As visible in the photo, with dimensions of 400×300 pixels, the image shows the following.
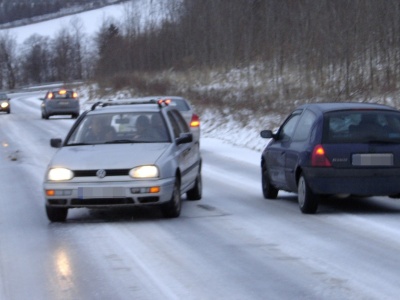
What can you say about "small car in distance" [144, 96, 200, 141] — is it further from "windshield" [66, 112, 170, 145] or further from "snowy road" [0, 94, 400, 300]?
"windshield" [66, 112, 170, 145]

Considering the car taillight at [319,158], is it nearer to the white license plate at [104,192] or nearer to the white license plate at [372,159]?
the white license plate at [372,159]

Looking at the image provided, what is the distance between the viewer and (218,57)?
5538 cm

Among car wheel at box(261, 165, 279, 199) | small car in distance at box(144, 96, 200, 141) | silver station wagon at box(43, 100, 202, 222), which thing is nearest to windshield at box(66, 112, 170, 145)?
silver station wagon at box(43, 100, 202, 222)

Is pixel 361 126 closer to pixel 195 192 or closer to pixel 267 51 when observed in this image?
pixel 195 192

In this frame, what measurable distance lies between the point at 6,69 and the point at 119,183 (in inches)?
5761

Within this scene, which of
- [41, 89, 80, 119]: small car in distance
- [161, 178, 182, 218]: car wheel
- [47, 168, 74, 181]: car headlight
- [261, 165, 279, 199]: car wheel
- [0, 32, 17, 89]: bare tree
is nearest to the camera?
[47, 168, 74, 181]: car headlight

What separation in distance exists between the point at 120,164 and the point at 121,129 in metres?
1.44

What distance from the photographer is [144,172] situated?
36.8 ft

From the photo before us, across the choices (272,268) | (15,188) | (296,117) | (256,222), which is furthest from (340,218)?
(15,188)

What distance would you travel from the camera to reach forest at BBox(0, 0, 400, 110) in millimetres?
31078

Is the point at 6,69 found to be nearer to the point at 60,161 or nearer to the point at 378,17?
the point at 378,17

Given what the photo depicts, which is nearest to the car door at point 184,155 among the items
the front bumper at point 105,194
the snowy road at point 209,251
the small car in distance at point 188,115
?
the snowy road at point 209,251

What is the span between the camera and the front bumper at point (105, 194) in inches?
436

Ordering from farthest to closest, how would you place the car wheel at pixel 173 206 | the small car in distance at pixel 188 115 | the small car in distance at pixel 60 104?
the small car in distance at pixel 60 104, the small car in distance at pixel 188 115, the car wheel at pixel 173 206
